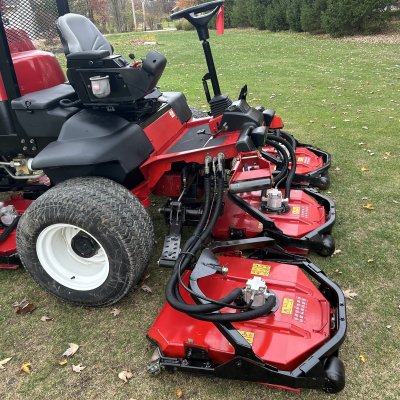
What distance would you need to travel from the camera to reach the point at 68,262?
288 cm

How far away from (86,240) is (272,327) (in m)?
1.30

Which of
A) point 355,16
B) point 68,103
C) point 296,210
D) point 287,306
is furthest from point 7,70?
point 355,16

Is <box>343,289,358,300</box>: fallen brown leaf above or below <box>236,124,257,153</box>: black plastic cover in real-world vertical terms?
below

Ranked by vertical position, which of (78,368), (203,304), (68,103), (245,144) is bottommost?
(78,368)

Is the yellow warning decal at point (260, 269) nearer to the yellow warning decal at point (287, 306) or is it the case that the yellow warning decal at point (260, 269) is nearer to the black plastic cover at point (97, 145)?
the yellow warning decal at point (287, 306)

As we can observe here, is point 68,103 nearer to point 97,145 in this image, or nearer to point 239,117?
point 97,145

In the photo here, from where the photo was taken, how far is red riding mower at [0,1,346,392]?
84.6 inches

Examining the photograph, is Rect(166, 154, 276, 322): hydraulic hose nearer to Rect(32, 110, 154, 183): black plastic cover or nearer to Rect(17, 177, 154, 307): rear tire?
Rect(17, 177, 154, 307): rear tire

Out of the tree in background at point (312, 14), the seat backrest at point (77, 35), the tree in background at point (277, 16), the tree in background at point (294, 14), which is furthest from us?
the tree in background at point (277, 16)

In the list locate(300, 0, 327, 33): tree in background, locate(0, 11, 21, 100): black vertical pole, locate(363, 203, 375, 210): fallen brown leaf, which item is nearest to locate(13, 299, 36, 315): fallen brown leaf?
locate(0, 11, 21, 100): black vertical pole

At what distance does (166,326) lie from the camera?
7.72ft

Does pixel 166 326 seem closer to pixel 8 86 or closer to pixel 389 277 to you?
pixel 389 277

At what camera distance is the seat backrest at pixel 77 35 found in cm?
313

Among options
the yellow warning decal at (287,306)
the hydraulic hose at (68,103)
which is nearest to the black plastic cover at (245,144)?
the yellow warning decal at (287,306)
